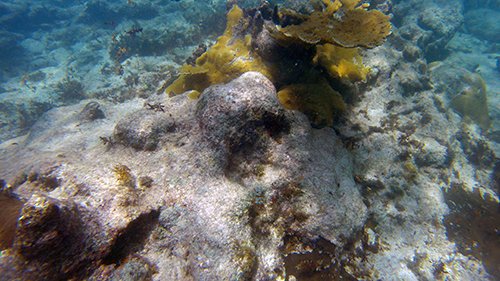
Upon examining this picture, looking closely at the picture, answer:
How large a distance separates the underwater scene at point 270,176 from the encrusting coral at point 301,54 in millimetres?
24

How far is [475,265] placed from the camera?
3783 mm

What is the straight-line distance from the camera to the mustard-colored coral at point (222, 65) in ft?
14.6

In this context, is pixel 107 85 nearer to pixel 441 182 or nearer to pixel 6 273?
pixel 6 273

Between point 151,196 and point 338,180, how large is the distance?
2.28 m

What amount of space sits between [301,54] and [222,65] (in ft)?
4.69

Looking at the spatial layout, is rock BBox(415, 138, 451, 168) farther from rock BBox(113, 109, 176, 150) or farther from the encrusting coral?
rock BBox(113, 109, 176, 150)

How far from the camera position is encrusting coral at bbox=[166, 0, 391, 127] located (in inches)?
133

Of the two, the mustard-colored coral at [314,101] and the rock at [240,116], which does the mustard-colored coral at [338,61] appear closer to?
the mustard-colored coral at [314,101]

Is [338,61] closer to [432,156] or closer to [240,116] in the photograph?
[240,116]

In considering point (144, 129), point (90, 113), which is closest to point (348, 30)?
point (144, 129)

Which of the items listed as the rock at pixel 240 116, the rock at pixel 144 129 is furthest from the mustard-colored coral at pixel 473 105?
the rock at pixel 144 129

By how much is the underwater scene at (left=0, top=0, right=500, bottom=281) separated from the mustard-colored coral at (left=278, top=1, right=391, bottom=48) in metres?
0.02

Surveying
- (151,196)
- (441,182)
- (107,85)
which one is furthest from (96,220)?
(107,85)

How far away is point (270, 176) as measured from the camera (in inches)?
120
